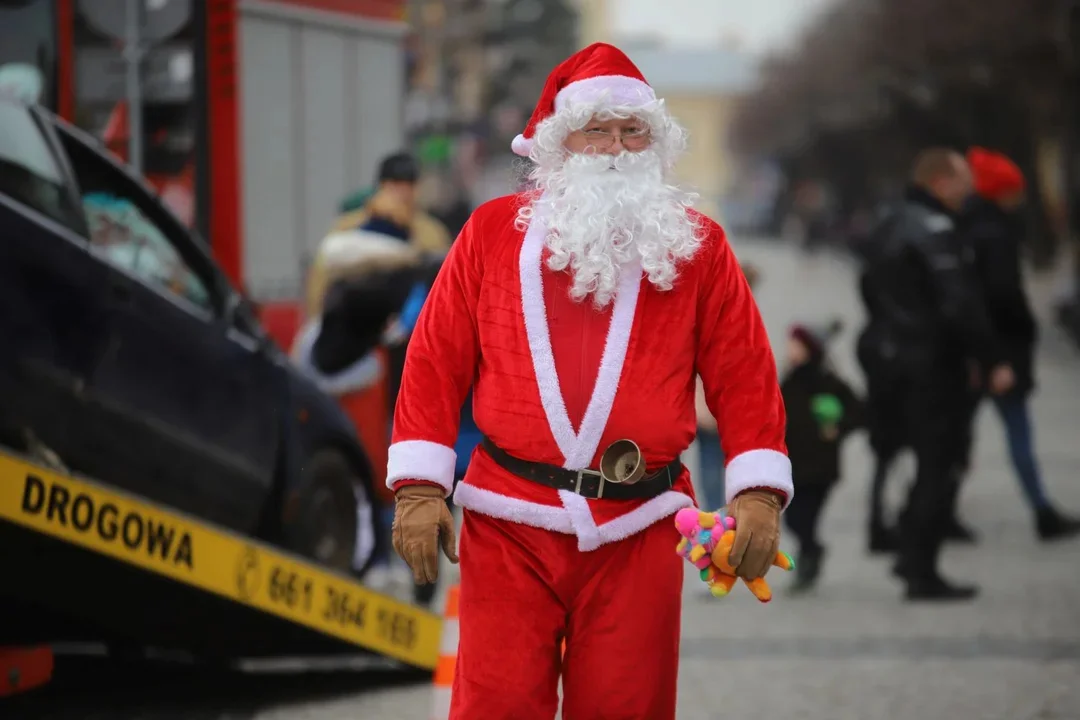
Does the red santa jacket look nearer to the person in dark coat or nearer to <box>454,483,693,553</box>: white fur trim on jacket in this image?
<box>454,483,693,553</box>: white fur trim on jacket

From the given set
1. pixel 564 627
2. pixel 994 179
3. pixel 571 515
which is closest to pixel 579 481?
pixel 571 515

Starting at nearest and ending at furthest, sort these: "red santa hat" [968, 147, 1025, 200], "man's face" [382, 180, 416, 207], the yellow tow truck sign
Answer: the yellow tow truck sign → "man's face" [382, 180, 416, 207] → "red santa hat" [968, 147, 1025, 200]

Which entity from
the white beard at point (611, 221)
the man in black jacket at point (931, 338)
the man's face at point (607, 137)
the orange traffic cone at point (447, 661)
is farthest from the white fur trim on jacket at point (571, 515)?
the man in black jacket at point (931, 338)

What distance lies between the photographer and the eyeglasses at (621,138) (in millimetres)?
4328

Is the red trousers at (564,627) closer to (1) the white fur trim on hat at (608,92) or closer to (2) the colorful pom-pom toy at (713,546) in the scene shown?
(2) the colorful pom-pom toy at (713,546)

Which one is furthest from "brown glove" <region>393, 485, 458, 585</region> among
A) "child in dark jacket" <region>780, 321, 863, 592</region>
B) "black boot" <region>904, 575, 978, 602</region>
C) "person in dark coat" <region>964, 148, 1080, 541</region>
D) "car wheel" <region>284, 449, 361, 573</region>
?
"person in dark coat" <region>964, 148, 1080, 541</region>

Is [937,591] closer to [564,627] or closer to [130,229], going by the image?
[130,229]

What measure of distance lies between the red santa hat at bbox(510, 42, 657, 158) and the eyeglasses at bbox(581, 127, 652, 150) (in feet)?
0.20

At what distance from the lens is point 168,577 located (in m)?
5.96

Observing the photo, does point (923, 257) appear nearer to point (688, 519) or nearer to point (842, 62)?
point (688, 519)

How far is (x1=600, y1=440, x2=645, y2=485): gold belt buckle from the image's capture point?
4.12 m

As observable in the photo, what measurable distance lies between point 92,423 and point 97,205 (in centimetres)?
79

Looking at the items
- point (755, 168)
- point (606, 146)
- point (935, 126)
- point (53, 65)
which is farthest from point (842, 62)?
point (606, 146)

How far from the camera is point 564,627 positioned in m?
Result: 4.18
